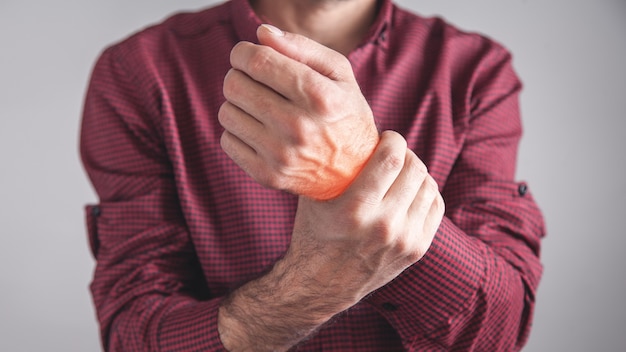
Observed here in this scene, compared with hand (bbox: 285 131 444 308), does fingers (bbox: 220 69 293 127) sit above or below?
above

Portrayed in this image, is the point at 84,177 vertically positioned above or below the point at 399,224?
below

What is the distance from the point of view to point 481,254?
→ 105 centimetres

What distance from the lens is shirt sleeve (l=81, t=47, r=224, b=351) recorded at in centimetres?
117

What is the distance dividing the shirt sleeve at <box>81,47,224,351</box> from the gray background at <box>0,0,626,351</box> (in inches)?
→ 27.4

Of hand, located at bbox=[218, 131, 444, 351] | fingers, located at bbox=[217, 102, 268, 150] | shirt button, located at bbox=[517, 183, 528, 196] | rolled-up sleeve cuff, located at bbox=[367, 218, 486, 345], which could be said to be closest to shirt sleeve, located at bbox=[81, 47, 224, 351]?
hand, located at bbox=[218, 131, 444, 351]

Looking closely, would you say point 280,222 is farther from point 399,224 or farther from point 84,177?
point 84,177

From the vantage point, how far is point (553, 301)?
1.93 metres

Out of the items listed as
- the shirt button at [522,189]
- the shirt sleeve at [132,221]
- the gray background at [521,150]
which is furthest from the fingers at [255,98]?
the gray background at [521,150]

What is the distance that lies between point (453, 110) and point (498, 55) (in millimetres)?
206

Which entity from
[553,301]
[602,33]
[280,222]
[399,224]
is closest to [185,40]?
[280,222]

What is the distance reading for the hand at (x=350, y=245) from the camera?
0.74 meters

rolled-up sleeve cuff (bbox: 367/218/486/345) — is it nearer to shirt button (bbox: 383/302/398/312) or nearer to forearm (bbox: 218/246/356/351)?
shirt button (bbox: 383/302/398/312)

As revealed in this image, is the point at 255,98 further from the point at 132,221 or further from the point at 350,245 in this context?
the point at 132,221

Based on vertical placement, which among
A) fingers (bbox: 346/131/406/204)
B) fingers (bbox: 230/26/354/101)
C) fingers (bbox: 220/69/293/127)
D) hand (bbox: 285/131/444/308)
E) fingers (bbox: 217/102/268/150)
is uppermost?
fingers (bbox: 230/26/354/101)
